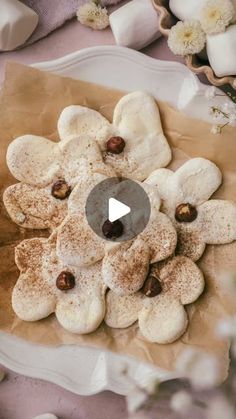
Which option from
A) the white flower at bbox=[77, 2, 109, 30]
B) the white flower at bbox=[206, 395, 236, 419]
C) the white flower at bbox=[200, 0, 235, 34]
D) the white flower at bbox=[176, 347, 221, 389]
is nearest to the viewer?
the white flower at bbox=[206, 395, 236, 419]

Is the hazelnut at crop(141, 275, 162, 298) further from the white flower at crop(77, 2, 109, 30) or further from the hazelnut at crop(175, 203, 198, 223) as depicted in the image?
the white flower at crop(77, 2, 109, 30)

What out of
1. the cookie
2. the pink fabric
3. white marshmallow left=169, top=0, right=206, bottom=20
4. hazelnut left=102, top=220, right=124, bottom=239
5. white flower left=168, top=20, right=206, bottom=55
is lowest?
the cookie

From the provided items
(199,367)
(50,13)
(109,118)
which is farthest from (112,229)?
(50,13)

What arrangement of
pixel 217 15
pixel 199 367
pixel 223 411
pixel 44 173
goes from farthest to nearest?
pixel 44 173, pixel 217 15, pixel 199 367, pixel 223 411

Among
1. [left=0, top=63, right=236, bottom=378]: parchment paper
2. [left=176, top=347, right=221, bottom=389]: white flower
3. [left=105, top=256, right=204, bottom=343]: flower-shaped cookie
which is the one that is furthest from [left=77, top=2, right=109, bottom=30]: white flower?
[left=176, top=347, right=221, bottom=389]: white flower

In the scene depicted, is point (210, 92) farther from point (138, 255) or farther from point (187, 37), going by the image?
point (138, 255)

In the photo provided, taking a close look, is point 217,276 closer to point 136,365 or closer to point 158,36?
point 136,365

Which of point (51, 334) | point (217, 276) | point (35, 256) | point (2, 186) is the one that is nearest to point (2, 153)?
point (2, 186)
